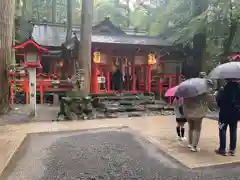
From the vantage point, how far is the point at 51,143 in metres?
6.20

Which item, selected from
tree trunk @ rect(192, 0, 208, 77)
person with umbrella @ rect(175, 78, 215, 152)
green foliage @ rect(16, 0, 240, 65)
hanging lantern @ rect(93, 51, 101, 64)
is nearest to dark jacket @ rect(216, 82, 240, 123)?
person with umbrella @ rect(175, 78, 215, 152)

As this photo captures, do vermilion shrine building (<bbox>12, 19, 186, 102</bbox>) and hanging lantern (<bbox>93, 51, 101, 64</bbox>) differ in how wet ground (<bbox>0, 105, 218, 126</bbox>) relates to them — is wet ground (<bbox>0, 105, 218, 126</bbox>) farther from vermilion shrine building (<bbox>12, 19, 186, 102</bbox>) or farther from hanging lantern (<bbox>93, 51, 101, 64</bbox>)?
hanging lantern (<bbox>93, 51, 101, 64</bbox>)

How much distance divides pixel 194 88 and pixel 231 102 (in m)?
0.77

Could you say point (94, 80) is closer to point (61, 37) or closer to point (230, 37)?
point (230, 37)

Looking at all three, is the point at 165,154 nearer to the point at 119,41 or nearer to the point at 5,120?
the point at 5,120

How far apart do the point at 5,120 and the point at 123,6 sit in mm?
23951

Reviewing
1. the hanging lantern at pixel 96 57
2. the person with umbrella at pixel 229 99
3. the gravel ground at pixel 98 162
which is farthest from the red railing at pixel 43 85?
the person with umbrella at pixel 229 99

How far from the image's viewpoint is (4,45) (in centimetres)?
1027

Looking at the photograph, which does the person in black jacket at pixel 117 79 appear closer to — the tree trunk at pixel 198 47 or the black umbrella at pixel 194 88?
the tree trunk at pixel 198 47

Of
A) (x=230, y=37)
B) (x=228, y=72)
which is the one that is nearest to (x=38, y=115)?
(x=228, y=72)

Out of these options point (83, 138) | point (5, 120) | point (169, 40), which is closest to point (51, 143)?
point (83, 138)

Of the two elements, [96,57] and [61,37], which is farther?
[61,37]

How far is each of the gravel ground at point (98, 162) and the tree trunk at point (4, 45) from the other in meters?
4.41

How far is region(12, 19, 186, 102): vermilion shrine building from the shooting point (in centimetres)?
1316
